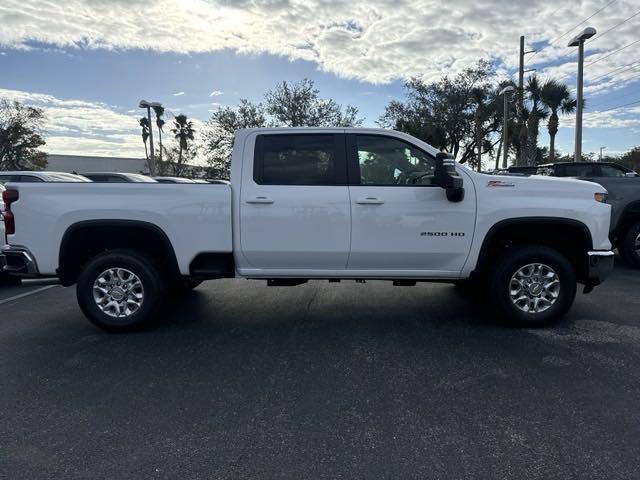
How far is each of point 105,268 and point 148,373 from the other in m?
1.44

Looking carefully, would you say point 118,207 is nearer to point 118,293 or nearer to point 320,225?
point 118,293

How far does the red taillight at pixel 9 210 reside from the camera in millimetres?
4500

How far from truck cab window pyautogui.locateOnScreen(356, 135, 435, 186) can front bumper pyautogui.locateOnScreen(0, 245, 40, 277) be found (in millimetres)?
3420

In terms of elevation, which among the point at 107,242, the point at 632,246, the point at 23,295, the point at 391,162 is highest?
the point at 391,162

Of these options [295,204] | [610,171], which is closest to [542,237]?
[295,204]

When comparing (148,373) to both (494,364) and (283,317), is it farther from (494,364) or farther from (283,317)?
(494,364)

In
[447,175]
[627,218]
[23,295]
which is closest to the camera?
[447,175]

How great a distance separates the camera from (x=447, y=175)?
432 cm

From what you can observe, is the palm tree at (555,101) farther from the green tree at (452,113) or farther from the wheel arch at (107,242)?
the wheel arch at (107,242)

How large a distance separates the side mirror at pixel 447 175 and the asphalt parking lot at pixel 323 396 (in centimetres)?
148

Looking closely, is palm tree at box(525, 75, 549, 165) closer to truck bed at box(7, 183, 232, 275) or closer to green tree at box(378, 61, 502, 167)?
green tree at box(378, 61, 502, 167)

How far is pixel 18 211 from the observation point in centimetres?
457

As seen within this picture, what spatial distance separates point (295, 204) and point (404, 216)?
1.09m

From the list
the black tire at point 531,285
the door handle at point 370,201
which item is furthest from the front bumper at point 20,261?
the black tire at point 531,285
